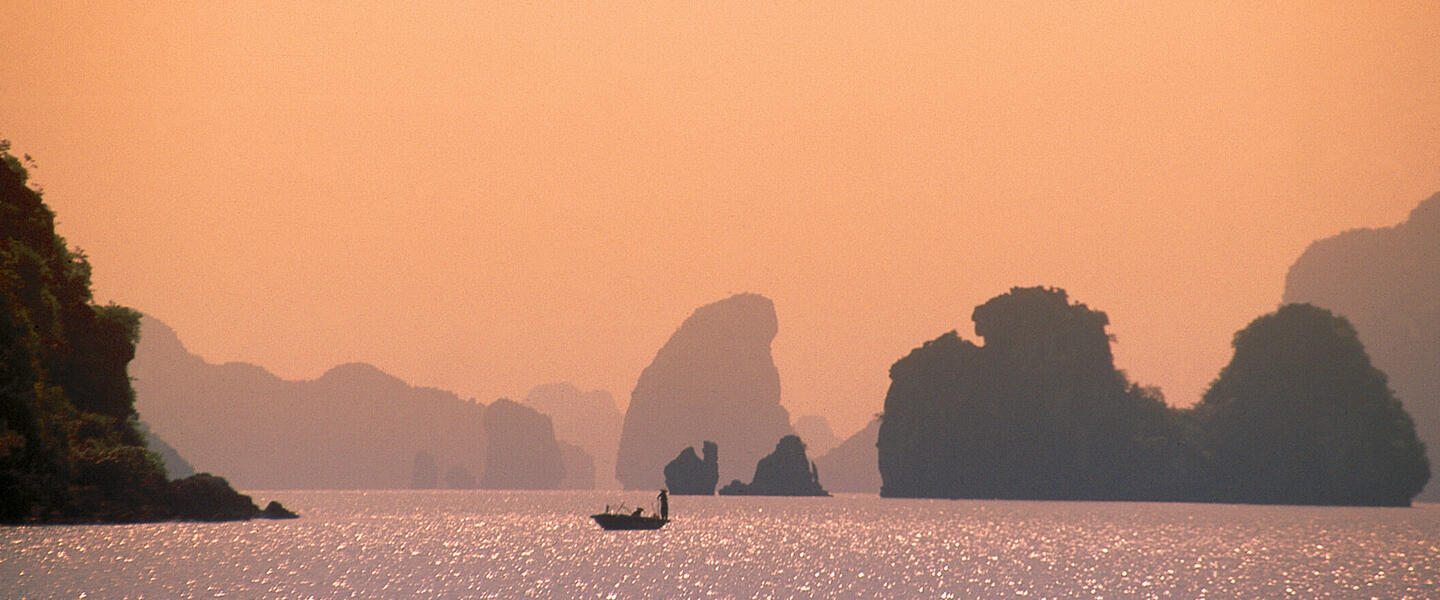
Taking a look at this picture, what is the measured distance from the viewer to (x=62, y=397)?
272ft

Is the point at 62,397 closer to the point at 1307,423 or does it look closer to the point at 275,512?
the point at 275,512

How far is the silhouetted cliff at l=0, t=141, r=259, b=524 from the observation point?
72.6 meters

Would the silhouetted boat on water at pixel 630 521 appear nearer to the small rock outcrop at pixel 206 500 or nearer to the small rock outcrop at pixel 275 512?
the small rock outcrop at pixel 206 500

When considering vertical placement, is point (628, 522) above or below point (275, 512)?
below

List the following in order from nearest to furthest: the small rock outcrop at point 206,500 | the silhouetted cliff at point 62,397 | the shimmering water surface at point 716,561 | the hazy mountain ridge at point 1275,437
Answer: the shimmering water surface at point 716,561 → the silhouetted cliff at point 62,397 → the small rock outcrop at point 206,500 → the hazy mountain ridge at point 1275,437

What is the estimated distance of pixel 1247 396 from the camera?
575 ft

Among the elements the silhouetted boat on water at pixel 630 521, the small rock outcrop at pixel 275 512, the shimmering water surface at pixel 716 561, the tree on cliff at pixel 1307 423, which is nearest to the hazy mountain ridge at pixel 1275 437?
the tree on cliff at pixel 1307 423

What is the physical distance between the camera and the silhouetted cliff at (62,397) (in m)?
72.6

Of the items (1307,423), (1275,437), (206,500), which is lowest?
(206,500)

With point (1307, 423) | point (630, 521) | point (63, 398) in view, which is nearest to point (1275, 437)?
point (1307, 423)

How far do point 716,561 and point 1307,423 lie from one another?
4894 inches

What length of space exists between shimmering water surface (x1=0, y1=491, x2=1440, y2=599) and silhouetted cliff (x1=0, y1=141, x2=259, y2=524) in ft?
8.25

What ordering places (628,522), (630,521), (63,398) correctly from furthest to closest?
(630,521), (628,522), (63,398)

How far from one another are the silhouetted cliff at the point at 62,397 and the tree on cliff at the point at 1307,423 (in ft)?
411
